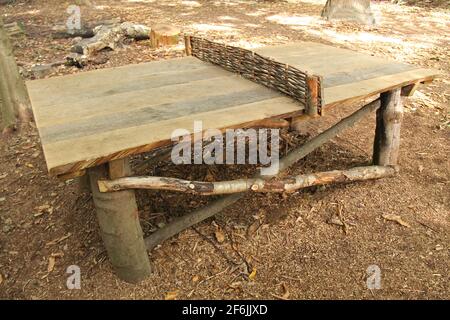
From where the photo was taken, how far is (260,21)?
8875 mm

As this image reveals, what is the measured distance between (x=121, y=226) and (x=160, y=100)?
2.76 ft

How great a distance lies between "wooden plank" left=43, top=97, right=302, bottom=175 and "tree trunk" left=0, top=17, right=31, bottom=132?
10.3 feet

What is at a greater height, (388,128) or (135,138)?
(135,138)

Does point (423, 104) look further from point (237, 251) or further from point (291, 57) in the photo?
point (237, 251)

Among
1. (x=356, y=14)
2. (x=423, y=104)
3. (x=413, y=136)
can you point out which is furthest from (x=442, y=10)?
(x=413, y=136)

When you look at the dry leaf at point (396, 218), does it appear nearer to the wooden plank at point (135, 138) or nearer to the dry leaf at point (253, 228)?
the dry leaf at point (253, 228)

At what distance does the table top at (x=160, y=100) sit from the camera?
2.10 meters

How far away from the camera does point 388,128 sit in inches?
140

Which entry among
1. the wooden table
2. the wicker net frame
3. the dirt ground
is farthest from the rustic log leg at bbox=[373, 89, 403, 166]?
the wicker net frame

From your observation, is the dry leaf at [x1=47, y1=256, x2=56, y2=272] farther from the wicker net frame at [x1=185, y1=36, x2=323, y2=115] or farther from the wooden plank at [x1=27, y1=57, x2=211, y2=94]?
the wicker net frame at [x1=185, y1=36, x2=323, y2=115]

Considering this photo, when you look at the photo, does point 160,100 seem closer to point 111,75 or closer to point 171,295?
point 111,75
